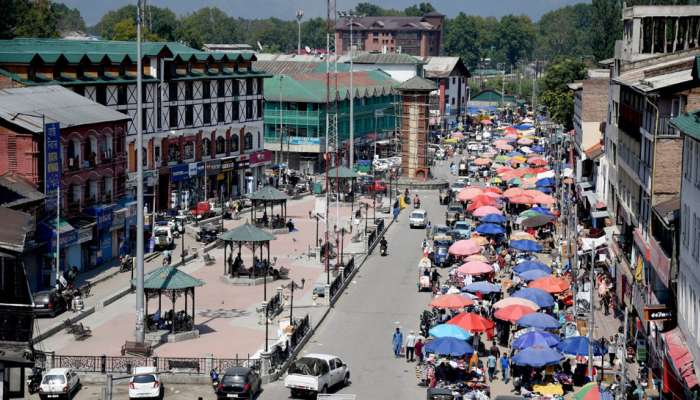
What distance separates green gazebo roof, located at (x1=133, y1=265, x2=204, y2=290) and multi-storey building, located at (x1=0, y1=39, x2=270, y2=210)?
25.7 meters

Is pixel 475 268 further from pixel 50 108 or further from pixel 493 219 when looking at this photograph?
pixel 50 108

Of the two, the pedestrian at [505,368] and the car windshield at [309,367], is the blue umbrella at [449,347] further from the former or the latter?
the car windshield at [309,367]

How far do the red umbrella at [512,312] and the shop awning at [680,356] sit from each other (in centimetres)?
1042

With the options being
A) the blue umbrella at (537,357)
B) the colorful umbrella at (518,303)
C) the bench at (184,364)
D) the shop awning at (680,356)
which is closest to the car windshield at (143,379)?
the bench at (184,364)

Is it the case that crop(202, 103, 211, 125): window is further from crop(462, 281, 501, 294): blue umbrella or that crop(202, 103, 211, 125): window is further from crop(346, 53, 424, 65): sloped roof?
crop(346, 53, 424, 65): sloped roof

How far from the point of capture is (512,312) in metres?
49.1

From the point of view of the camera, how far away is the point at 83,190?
65.6 m

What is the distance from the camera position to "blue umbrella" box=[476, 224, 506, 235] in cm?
7331

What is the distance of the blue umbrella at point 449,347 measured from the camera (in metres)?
43.8

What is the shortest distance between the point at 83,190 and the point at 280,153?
49055mm

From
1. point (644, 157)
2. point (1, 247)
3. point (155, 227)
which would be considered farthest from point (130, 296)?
point (1, 247)

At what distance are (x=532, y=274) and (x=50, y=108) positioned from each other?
27.3 m

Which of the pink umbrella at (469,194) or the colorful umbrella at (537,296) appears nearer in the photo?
the colorful umbrella at (537,296)

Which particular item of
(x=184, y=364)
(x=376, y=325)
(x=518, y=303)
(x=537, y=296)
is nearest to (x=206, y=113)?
(x=376, y=325)
